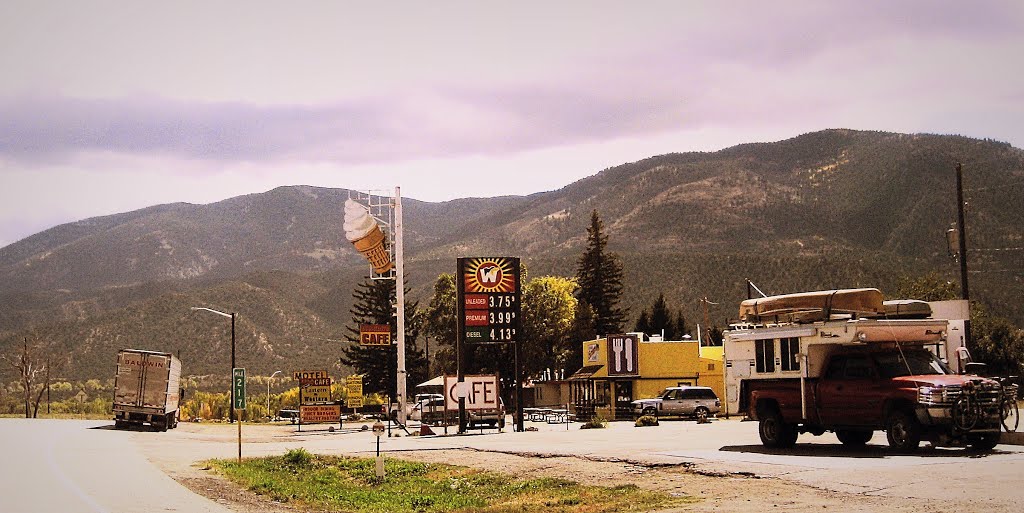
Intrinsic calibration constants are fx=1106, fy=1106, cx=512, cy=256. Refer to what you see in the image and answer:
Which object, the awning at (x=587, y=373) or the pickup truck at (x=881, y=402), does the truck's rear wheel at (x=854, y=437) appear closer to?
the pickup truck at (x=881, y=402)

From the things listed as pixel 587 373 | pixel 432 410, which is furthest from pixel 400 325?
pixel 587 373

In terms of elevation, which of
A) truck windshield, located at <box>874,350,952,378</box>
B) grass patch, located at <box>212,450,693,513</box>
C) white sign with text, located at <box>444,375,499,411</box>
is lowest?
grass patch, located at <box>212,450,693,513</box>

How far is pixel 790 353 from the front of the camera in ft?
84.4

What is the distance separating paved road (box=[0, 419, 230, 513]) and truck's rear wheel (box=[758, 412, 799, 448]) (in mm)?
13270

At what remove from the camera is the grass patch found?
62.2ft

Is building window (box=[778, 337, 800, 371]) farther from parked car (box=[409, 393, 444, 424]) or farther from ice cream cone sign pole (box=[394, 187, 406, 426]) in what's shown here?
parked car (box=[409, 393, 444, 424])

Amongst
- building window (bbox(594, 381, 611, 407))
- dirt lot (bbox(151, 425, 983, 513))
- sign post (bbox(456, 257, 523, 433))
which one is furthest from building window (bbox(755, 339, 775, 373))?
building window (bbox(594, 381, 611, 407))

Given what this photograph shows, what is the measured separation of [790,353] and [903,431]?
3394mm

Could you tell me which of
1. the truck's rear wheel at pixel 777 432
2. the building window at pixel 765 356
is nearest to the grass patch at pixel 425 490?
the truck's rear wheel at pixel 777 432

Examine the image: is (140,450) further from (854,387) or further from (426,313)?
(426,313)

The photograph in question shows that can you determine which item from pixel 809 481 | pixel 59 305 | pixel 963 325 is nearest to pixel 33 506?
pixel 809 481

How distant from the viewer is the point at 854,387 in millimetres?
24250

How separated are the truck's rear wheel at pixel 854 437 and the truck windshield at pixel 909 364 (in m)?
2.74

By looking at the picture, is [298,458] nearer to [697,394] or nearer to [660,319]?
[697,394]
